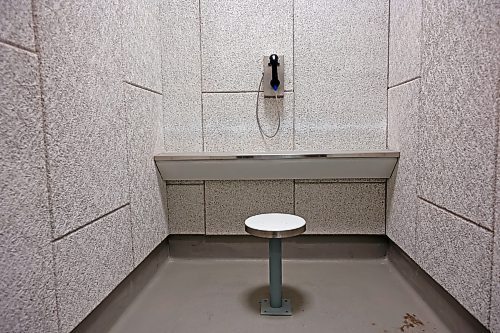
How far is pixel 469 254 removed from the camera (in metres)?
1.31

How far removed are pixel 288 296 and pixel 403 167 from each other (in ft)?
3.35

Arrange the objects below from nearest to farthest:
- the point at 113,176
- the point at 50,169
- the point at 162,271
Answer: the point at 50,169 → the point at 113,176 → the point at 162,271

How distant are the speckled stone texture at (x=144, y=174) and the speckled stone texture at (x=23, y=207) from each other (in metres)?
0.68

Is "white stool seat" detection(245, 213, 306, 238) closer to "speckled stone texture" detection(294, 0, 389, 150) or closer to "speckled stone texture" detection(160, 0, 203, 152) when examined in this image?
"speckled stone texture" detection(294, 0, 389, 150)

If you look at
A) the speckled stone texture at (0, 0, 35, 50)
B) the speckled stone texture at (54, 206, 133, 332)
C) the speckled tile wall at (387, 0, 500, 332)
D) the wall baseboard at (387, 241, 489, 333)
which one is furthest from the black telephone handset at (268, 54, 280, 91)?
the speckled stone texture at (0, 0, 35, 50)

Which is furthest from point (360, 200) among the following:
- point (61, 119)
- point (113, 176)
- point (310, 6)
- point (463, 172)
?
point (61, 119)

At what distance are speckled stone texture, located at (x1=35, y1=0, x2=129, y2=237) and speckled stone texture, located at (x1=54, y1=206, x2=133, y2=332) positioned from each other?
0.20 feet

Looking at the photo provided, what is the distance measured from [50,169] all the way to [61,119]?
19 cm

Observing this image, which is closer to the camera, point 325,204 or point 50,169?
point 50,169

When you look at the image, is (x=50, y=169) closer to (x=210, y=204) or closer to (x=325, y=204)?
(x=210, y=204)

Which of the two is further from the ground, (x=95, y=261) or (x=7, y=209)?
(x=7, y=209)

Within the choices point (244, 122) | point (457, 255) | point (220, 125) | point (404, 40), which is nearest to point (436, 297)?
point (457, 255)

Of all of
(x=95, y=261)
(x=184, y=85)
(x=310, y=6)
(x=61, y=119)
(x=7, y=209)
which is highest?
(x=310, y=6)

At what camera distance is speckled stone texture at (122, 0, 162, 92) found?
175 centimetres
